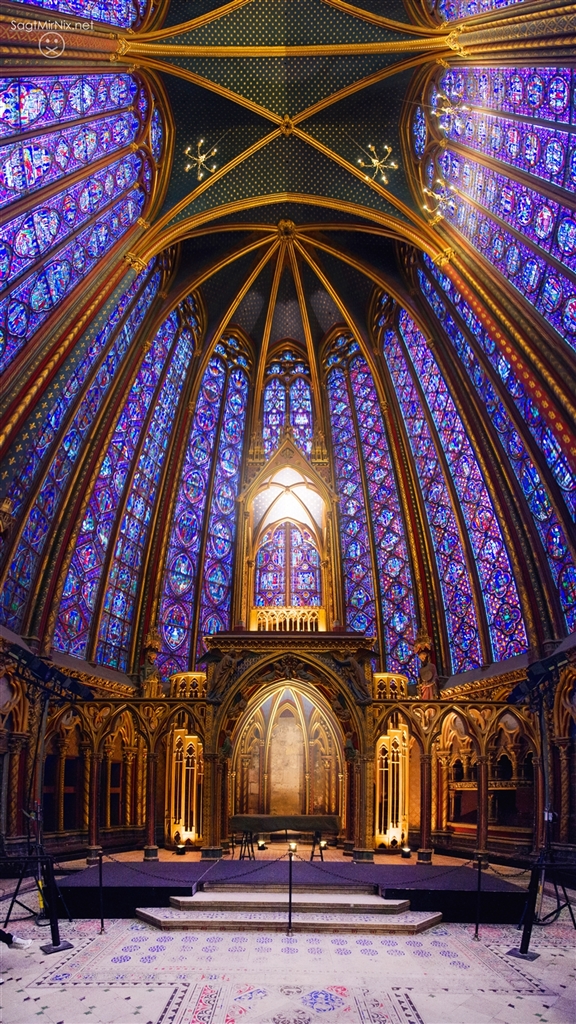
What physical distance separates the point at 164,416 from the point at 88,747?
10.2m

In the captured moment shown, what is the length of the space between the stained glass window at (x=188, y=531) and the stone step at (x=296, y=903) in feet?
32.4

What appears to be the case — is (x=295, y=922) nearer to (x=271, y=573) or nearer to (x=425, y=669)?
(x=425, y=669)

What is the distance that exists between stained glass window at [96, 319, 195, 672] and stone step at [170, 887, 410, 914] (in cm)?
899

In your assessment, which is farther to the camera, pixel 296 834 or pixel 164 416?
pixel 164 416

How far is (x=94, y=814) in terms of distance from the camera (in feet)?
55.5

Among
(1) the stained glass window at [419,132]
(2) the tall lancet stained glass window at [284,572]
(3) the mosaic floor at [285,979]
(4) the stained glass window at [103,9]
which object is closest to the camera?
(3) the mosaic floor at [285,979]

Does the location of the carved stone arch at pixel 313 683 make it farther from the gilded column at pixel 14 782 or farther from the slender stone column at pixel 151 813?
the gilded column at pixel 14 782

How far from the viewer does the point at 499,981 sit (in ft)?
31.4

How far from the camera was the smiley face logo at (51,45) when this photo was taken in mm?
12821

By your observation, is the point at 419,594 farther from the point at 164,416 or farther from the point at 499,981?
the point at 499,981

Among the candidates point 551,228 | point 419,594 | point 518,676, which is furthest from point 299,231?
point 518,676

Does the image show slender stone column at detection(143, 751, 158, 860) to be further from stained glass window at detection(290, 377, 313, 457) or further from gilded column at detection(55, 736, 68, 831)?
stained glass window at detection(290, 377, 313, 457)

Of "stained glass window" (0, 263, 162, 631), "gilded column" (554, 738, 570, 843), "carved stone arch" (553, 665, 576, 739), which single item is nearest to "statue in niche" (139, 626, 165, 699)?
"stained glass window" (0, 263, 162, 631)

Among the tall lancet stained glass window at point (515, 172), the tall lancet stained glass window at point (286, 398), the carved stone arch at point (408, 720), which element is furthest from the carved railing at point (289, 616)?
the tall lancet stained glass window at point (515, 172)
